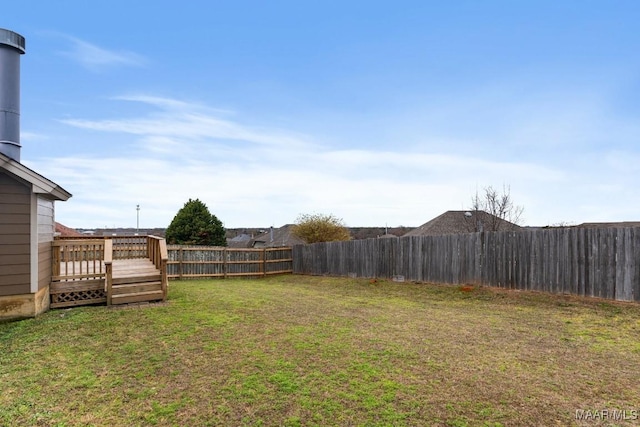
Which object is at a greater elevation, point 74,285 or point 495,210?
point 495,210

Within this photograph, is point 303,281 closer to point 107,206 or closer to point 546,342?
point 546,342

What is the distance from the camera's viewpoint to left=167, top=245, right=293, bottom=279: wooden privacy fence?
49.7ft

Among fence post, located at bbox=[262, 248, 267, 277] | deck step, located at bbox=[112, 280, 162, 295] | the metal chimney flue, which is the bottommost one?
fence post, located at bbox=[262, 248, 267, 277]

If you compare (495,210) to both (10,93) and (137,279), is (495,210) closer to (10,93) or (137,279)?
(137,279)

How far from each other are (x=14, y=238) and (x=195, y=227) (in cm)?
1961

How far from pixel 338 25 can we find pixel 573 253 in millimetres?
9826

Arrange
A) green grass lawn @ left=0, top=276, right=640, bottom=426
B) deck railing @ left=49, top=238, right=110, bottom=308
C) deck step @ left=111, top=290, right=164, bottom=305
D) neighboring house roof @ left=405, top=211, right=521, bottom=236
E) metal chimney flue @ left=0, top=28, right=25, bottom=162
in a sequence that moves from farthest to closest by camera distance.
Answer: neighboring house roof @ left=405, top=211, right=521, bottom=236 < deck step @ left=111, top=290, right=164, bottom=305 < deck railing @ left=49, top=238, right=110, bottom=308 < metal chimney flue @ left=0, top=28, right=25, bottom=162 < green grass lawn @ left=0, top=276, right=640, bottom=426

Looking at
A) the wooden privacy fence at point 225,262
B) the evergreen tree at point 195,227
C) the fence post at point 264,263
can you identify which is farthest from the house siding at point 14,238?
the evergreen tree at point 195,227

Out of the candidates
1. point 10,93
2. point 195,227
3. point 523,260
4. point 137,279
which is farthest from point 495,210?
point 10,93

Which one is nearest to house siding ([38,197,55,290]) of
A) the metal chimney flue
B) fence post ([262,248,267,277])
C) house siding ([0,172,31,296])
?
house siding ([0,172,31,296])

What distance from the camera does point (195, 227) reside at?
2581 centimetres

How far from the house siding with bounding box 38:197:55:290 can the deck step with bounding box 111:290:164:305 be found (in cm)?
136

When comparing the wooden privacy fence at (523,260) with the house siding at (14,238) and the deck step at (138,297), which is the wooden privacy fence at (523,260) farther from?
the house siding at (14,238)

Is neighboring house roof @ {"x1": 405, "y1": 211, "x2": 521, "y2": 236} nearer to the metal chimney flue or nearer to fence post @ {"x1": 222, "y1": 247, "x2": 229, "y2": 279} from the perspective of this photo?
fence post @ {"x1": 222, "y1": 247, "x2": 229, "y2": 279}
